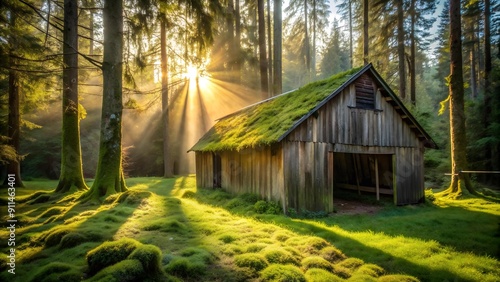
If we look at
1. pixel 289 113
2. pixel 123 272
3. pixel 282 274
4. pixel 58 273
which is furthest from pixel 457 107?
pixel 58 273

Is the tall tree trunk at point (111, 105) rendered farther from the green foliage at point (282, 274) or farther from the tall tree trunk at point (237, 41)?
the tall tree trunk at point (237, 41)

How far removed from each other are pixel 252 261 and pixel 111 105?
8.87 meters

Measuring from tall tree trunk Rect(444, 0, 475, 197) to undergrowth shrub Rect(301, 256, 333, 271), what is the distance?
1269cm

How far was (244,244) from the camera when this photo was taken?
638cm

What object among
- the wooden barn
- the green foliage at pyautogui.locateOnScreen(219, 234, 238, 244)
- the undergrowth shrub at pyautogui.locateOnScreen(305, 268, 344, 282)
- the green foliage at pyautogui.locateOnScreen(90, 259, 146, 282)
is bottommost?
the undergrowth shrub at pyautogui.locateOnScreen(305, 268, 344, 282)

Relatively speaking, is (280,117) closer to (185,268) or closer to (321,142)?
(321,142)

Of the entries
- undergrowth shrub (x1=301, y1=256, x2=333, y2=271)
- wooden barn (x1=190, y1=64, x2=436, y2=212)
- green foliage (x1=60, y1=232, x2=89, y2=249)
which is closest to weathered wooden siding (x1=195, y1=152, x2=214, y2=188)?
wooden barn (x1=190, y1=64, x2=436, y2=212)

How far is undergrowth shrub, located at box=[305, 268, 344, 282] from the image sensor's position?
4.85m

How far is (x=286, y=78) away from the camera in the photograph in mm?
51406

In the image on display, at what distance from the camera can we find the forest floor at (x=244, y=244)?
4.77 m

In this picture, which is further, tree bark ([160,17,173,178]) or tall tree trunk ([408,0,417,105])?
tall tree trunk ([408,0,417,105])

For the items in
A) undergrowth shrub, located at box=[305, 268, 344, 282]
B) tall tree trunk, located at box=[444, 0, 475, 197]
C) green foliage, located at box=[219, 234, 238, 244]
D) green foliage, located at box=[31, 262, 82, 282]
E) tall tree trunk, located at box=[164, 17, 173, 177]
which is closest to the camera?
green foliage, located at box=[31, 262, 82, 282]

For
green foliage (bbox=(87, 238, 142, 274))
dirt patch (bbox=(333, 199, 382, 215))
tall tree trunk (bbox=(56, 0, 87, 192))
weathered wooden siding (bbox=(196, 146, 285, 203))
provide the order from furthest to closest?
tall tree trunk (bbox=(56, 0, 87, 192)) → dirt patch (bbox=(333, 199, 382, 215)) → weathered wooden siding (bbox=(196, 146, 285, 203)) → green foliage (bbox=(87, 238, 142, 274))

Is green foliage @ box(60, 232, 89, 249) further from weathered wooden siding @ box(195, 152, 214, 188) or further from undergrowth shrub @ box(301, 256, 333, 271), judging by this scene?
weathered wooden siding @ box(195, 152, 214, 188)
